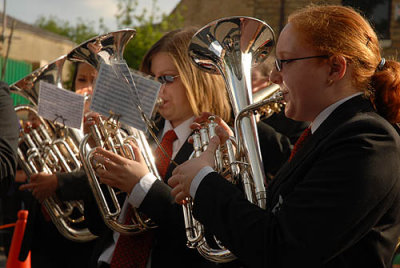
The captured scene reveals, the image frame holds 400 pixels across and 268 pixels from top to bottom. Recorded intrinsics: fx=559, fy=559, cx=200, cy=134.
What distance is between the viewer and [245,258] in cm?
163

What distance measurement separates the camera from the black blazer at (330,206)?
1.51 m

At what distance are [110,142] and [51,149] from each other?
982 millimetres

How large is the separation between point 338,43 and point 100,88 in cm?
117

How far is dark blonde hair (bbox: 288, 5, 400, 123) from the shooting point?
174 cm

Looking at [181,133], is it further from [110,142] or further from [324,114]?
[324,114]

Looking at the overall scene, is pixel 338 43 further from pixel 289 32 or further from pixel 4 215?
pixel 4 215

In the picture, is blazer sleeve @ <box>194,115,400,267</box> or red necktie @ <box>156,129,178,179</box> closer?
blazer sleeve @ <box>194,115,400,267</box>

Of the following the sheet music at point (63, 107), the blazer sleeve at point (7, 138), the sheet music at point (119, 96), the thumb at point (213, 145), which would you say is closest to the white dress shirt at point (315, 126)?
the thumb at point (213, 145)

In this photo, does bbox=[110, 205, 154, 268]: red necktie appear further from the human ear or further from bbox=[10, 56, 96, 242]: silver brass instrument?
the human ear

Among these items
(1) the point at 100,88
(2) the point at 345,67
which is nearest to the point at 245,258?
(2) the point at 345,67

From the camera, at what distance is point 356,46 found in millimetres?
1751

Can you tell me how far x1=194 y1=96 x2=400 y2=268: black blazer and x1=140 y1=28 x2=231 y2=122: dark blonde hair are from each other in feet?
3.35

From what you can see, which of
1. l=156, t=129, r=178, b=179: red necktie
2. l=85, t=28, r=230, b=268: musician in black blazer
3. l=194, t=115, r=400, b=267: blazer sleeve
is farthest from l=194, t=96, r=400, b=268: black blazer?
l=156, t=129, r=178, b=179: red necktie

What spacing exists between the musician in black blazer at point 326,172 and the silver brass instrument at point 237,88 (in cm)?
14
